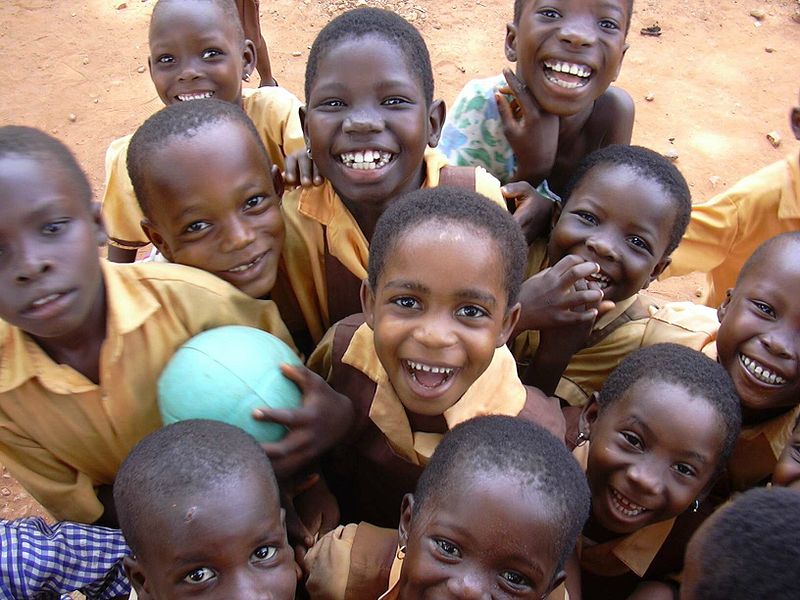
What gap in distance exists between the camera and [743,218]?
2.75 meters

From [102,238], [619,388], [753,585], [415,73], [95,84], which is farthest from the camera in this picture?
[95,84]

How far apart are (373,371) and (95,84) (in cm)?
503

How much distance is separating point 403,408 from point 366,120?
86cm

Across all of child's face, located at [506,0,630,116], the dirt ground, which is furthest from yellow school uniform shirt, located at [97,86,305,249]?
the dirt ground

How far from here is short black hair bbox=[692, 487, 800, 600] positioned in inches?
42.5

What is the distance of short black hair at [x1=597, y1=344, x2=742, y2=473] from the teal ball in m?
0.92

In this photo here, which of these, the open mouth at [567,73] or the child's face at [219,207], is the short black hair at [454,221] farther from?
the open mouth at [567,73]

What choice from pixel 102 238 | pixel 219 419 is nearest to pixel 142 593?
pixel 219 419

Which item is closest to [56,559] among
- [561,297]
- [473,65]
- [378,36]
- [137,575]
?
[137,575]

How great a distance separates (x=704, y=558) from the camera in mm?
1205

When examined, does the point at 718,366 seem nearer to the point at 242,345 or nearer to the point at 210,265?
the point at 242,345

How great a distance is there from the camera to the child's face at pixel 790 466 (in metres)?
1.81

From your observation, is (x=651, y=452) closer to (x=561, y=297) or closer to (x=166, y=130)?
(x=561, y=297)

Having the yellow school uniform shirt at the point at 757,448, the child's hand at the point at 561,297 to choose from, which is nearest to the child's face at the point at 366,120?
the child's hand at the point at 561,297
